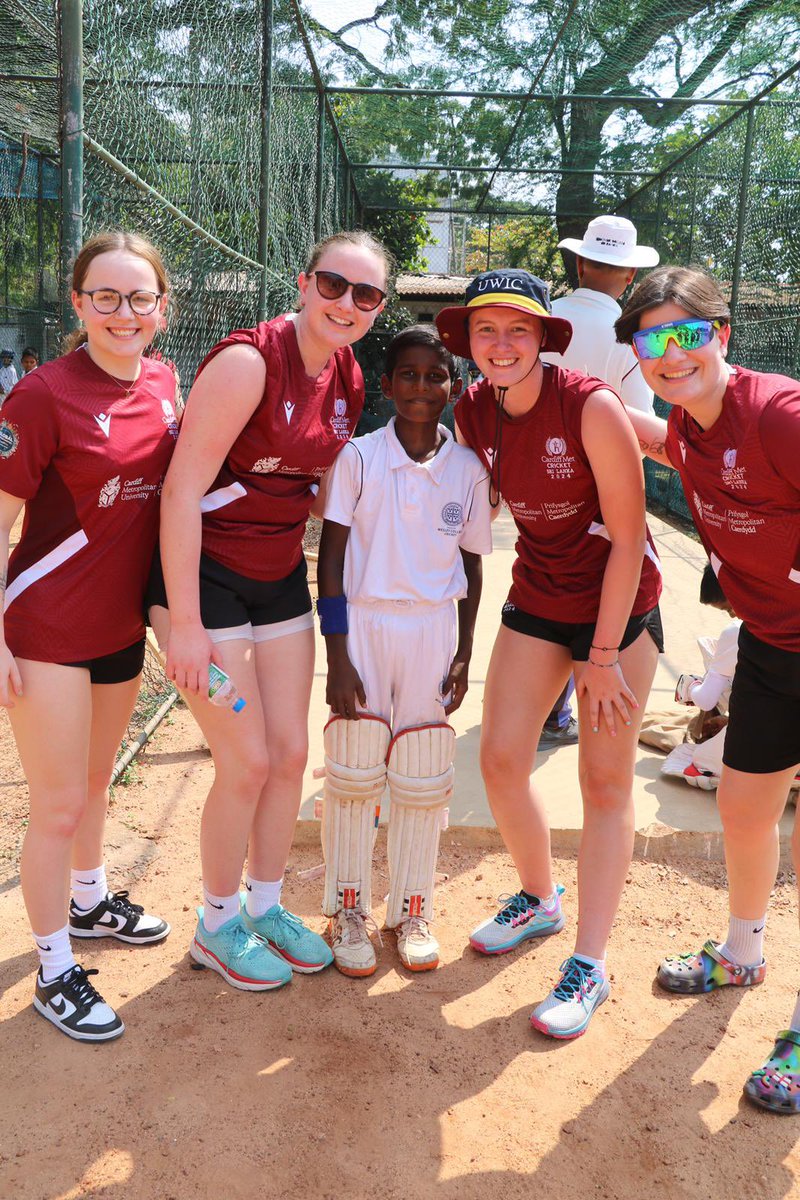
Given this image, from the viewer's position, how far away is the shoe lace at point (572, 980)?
2539 mm

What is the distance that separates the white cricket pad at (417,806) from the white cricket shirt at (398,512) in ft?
1.25

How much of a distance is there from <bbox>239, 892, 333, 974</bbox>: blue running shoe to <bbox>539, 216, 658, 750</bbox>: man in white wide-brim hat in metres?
2.09

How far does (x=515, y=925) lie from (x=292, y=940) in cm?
65

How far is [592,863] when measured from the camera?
8.49ft

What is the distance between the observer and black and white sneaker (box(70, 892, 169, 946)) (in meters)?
2.86

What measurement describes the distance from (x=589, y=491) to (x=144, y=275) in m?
1.20

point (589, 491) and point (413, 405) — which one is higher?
point (413, 405)

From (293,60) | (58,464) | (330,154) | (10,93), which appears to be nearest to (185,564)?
(58,464)

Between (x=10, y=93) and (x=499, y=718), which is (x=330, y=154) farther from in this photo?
(x=499, y=718)

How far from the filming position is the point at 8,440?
2.17m

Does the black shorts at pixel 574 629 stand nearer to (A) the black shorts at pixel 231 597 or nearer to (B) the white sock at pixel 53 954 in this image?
(A) the black shorts at pixel 231 597

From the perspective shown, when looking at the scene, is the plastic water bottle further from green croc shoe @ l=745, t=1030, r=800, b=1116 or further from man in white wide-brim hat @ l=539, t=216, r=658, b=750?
man in white wide-brim hat @ l=539, t=216, r=658, b=750

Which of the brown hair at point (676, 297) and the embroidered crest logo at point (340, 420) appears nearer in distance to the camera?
the brown hair at point (676, 297)

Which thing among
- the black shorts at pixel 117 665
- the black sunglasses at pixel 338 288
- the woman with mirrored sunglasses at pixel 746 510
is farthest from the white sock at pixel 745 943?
the black sunglasses at pixel 338 288
